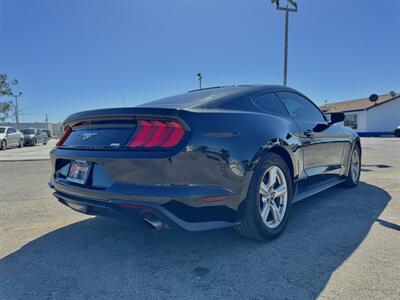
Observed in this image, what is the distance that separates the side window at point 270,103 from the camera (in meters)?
2.98

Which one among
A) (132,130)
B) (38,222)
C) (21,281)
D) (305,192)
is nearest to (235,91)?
(132,130)

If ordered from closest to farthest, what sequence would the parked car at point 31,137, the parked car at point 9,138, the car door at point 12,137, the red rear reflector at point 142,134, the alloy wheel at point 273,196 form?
1. the red rear reflector at point 142,134
2. the alloy wheel at point 273,196
3. the parked car at point 9,138
4. the car door at point 12,137
5. the parked car at point 31,137

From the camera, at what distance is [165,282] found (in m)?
2.11

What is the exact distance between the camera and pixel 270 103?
10.3 ft

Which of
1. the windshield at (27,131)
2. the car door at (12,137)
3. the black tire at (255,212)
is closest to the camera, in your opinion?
the black tire at (255,212)

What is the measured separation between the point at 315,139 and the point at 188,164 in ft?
6.63

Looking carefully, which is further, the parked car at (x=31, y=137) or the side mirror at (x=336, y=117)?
the parked car at (x=31, y=137)

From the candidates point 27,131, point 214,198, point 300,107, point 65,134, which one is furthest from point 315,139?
point 27,131

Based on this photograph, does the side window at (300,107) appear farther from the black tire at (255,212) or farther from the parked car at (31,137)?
the parked car at (31,137)

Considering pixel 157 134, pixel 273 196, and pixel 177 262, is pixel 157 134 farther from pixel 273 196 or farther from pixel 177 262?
pixel 273 196

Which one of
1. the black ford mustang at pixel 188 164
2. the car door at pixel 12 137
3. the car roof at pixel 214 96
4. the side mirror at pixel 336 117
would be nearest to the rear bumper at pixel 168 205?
the black ford mustang at pixel 188 164

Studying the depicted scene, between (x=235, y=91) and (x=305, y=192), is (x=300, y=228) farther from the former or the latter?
(x=235, y=91)

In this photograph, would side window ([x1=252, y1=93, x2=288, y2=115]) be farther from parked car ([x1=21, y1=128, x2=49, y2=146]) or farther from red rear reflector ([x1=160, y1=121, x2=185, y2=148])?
parked car ([x1=21, y1=128, x2=49, y2=146])

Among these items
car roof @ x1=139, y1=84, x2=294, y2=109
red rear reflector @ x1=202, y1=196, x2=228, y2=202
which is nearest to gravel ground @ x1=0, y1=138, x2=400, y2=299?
red rear reflector @ x1=202, y1=196, x2=228, y2=202
